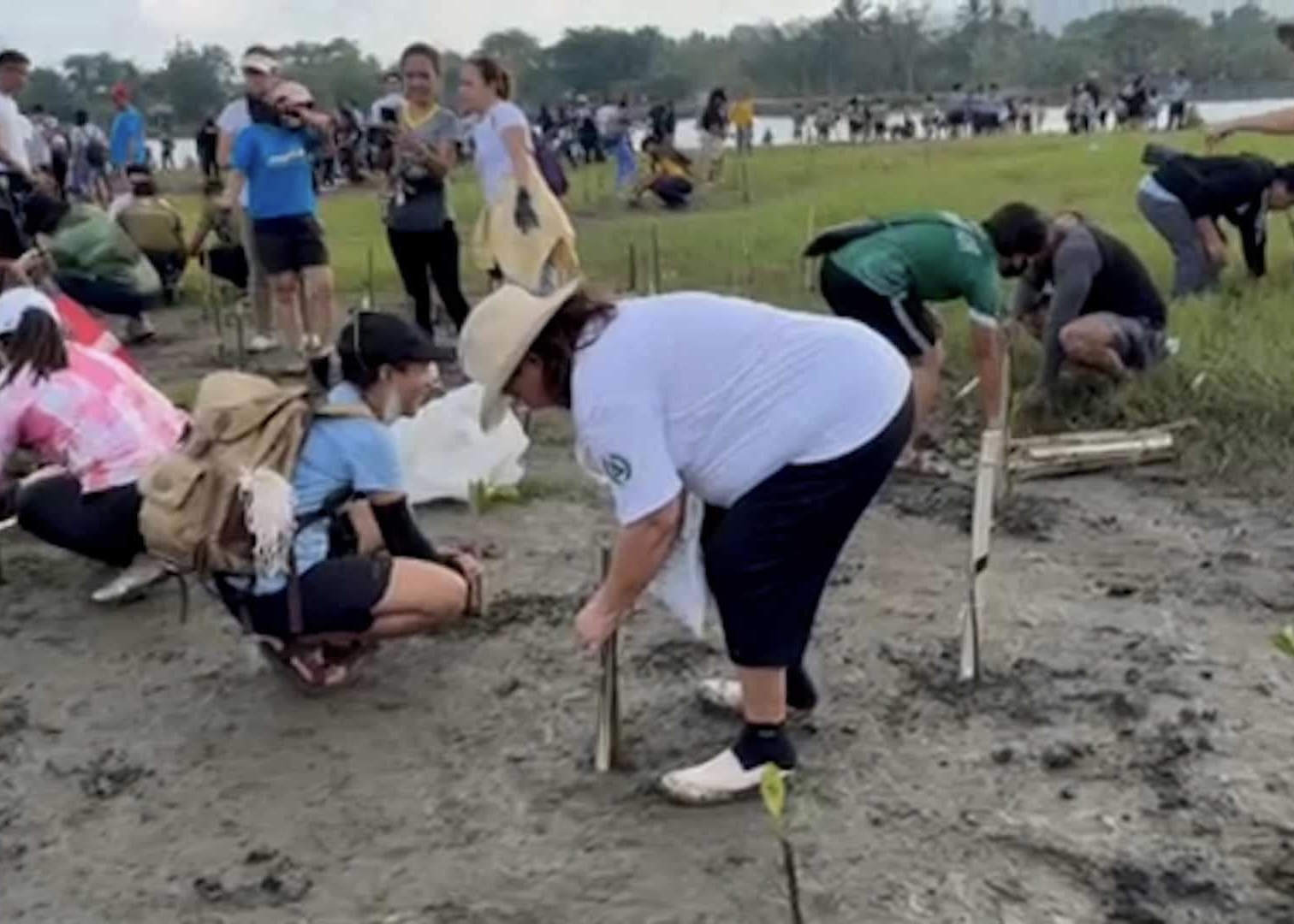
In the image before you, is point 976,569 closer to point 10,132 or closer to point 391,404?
point 391,404

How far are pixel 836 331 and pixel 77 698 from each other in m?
2.41

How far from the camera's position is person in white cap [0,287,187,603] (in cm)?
509

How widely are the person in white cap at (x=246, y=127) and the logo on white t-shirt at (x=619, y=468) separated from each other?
208 inches

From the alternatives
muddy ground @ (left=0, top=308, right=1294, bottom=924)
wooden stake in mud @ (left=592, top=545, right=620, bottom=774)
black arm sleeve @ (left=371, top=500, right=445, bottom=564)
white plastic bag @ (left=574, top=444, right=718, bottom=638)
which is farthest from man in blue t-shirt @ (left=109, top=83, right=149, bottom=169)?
white plastic bag @ (left=574, top=444, right=718, bottom=638)

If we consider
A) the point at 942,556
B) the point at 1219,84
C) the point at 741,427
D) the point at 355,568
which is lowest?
the point at 1219,84

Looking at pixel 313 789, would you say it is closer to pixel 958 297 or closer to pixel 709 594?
pixel 709 594

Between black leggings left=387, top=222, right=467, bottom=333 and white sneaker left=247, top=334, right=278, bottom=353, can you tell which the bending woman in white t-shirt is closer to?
black leggings left=387, top=222, right=467, bottom=333

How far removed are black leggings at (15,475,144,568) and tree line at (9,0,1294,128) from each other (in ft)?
211

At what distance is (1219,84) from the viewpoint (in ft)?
258

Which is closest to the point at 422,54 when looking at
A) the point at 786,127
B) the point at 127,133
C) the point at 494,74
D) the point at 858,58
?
the point at 494,74

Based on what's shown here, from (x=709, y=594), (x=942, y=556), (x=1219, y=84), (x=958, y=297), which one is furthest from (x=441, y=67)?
(x=1219, y=84)

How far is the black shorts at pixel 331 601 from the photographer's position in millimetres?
4449

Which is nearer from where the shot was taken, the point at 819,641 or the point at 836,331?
the point at 836,331

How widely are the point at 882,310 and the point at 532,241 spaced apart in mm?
2301
